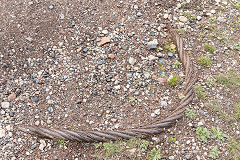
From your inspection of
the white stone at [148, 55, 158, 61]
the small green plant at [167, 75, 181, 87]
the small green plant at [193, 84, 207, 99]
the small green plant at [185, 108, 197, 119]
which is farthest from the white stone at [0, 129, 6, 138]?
the small green plant at [193, 84, 207, 99]

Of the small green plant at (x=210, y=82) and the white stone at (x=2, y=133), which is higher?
the small green plant at (x=210, y=82)

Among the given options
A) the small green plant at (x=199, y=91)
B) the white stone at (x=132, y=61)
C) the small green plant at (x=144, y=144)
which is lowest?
the small green plant at (x=144, y=144)

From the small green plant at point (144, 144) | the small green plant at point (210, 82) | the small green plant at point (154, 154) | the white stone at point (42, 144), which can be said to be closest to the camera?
the small green plant at point (154, 154)

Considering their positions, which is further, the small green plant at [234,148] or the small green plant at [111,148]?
the small green plant at [111,148]

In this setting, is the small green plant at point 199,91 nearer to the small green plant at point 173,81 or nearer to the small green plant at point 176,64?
the small green plant at point 173,81

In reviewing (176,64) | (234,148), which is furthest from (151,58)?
(234,148)

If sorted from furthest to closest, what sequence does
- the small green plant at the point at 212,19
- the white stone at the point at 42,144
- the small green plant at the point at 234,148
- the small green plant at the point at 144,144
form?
the small green plant at the point at 212,19 < the white stone at the point at 42,144 < the small green plant at the point at 144,144 < the small green plant at the point at 234,148

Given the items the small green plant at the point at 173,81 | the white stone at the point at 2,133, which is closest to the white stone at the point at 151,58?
the small green plant at the point at 173,81
